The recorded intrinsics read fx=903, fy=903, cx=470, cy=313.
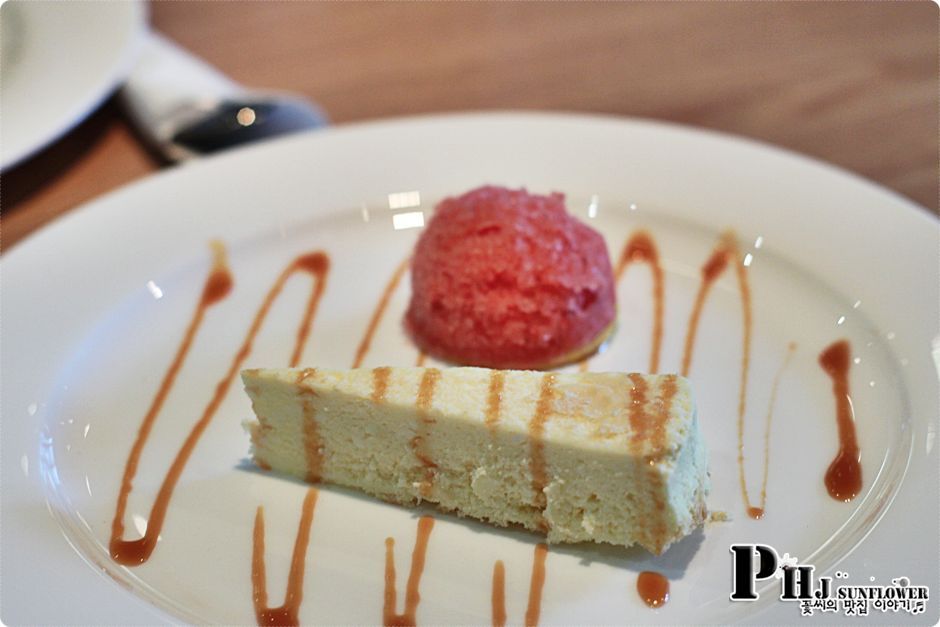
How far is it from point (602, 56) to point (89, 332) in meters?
1.77

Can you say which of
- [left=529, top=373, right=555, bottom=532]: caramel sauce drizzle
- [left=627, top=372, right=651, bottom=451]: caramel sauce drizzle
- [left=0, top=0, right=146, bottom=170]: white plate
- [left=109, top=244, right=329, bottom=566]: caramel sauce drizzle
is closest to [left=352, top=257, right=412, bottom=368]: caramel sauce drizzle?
[left=109, top=244, right=329, bottom=566]: caramel sauce drizzle

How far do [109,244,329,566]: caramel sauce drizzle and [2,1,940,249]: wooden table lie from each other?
0.57 m

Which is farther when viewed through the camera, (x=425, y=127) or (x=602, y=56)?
(x=602, y=56)

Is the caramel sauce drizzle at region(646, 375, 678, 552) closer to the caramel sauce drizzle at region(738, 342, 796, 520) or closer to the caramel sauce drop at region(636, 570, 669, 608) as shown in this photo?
the caramel sauce drop at region(636, 570, 669, 608)

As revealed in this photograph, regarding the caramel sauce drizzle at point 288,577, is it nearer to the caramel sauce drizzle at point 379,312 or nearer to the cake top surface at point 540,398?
the cake top surface at point 540,398

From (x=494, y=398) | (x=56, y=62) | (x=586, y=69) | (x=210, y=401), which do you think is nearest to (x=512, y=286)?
(x=494, y=398)

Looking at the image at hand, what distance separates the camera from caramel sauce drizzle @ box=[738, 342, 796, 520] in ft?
4.63

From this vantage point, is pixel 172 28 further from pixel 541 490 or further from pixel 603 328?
pixel 541 490

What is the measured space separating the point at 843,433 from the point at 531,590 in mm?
598

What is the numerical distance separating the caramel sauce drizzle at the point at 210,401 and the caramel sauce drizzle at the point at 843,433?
101cm

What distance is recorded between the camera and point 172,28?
10.0 feet

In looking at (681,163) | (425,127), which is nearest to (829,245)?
(681,163)

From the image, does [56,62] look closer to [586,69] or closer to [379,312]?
[379,312]

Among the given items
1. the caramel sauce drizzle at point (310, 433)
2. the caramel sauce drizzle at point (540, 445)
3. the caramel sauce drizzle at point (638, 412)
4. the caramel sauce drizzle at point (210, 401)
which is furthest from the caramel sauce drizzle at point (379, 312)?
the caramel sauce drizzle at point (638, 412)
